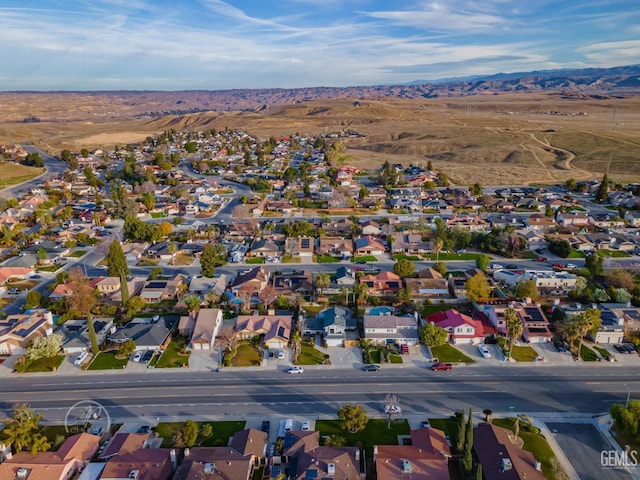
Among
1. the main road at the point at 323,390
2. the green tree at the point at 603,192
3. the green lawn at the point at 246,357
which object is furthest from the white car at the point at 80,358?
the green tree at the point at 603,192

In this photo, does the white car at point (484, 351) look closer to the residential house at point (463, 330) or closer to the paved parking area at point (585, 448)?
the residential house at point (463, 330)

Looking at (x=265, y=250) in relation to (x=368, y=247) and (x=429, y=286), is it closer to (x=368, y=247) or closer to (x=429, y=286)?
(x=368, y=247)

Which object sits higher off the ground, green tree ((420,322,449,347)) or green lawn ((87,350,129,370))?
green tree ((420,322,449,347))

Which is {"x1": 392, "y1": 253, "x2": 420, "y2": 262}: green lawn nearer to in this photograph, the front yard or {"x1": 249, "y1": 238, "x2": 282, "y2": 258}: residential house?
{"x1": 249, "y1": 238, "x2": 282, "y2": 258}: residential house

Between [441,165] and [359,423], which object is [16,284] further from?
[441,165]

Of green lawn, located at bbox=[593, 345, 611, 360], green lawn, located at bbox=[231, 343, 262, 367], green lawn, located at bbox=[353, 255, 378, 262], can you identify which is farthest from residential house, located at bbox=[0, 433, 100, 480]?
green lawn, located at bbox=[593, 345, 611, 360]

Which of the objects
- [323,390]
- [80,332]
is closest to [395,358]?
[323,390]

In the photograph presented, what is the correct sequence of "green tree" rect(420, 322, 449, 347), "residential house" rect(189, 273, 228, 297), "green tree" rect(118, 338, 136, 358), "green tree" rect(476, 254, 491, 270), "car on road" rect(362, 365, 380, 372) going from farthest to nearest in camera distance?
1. "green tree" rect(476, 254, 491, 270)
2. "residential house" rect(189, 273, 228, 297)
3. "green tree" rect(420, 322, 449, 347)
4. "green tree" rect(118, 338, 136, 358)
5. "car on road" rect(362, 365, 380, 372)
